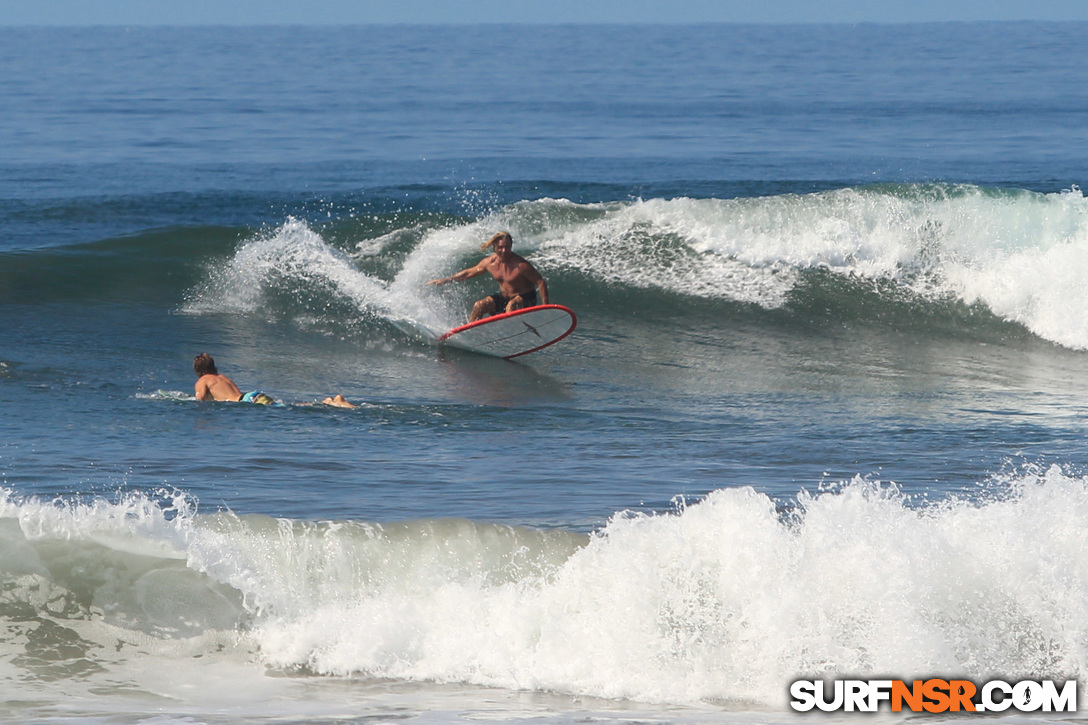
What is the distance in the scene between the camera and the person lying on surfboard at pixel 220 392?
1095 cm

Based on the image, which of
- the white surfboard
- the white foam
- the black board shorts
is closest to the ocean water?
the white foam

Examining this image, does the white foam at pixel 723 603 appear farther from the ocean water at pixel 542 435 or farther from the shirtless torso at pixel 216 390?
the shirtless torso at pixel 216 390

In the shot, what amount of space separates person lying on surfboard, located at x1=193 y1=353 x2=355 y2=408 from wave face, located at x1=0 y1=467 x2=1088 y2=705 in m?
3.85

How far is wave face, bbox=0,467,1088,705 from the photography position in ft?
19.2

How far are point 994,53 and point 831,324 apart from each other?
2798 inches

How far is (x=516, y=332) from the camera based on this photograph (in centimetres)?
1362

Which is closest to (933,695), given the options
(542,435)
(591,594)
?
(591,594)

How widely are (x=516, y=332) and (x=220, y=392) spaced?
12.2 ft

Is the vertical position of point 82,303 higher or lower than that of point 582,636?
higher

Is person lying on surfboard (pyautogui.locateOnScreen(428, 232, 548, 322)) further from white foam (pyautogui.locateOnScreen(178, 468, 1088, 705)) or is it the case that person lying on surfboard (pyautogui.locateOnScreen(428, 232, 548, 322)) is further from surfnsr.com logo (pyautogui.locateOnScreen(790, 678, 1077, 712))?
surfnsr.com logo (pyautogui.locateOnScreen(790, 678, 1077, 712))

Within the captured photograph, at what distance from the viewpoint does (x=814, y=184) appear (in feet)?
77.4

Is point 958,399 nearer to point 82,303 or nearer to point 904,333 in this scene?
point 904,333

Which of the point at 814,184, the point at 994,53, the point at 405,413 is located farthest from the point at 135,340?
the point at 994,53

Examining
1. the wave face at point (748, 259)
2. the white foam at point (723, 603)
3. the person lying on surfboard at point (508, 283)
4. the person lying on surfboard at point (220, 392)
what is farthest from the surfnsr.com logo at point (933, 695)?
the wave face at point (748, 259)
